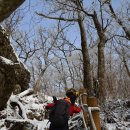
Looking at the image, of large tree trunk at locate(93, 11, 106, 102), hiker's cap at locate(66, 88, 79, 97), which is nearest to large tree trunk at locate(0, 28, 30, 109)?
hiker's cap at locate(66, 88, 79, 97)

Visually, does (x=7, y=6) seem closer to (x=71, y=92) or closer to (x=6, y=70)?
(x=71, y=92)

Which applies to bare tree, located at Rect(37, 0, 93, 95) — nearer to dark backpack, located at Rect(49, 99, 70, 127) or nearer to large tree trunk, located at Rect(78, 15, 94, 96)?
large tree trunk, located at Rect(78, 15, 94, 96)

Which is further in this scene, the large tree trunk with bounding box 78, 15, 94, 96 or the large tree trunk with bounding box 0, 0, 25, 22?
the large tree trunk with bounding box 78, 15, 94, 96

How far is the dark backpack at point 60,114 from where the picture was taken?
6242 mm

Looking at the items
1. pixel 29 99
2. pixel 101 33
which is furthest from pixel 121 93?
pixel 29 99

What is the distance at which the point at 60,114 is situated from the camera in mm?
6246

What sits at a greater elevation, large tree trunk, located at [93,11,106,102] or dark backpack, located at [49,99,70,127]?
large tree trunk, located at [93,11,106,102]

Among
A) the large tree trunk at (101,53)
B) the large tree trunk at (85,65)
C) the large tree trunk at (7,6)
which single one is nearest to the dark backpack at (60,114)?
the large tree trunk at (7,6)

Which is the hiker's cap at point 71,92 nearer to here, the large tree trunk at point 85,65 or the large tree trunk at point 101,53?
the large tree trunk at point 85,65

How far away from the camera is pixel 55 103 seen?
6371 millimetres

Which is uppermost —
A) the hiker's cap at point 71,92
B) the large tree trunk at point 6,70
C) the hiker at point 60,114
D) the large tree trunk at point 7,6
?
the large tree trunk at point 6,70

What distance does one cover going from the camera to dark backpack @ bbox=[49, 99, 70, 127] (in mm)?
6242

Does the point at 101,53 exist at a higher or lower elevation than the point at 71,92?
higher

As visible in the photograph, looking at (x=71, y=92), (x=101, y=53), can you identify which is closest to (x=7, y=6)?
(x=71, y=92)
